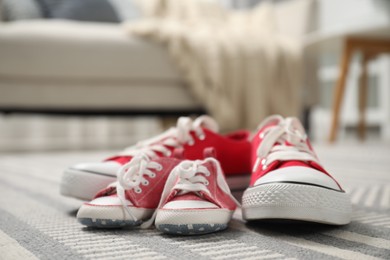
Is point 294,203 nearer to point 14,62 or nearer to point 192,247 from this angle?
point 192,247

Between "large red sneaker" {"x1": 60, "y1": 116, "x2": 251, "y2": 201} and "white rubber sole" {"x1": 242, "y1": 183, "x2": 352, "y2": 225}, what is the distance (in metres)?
0.16

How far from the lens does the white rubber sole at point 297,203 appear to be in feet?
1.60

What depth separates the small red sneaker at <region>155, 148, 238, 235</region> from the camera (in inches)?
18.9

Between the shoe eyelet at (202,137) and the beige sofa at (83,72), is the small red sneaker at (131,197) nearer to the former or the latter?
the shoe eyelet at (202,137)

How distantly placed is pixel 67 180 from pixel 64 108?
123 cm

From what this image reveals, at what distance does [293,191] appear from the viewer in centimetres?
49

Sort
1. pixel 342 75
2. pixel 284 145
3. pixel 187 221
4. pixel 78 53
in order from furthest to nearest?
pixel 342 75, pixel 78 53, pixel 284 145, pixel 187 221

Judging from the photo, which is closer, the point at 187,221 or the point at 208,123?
the point at 187,221

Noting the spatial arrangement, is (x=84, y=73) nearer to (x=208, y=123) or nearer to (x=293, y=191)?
(x=208, y=123)

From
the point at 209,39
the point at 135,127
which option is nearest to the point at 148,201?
the point at 209,39

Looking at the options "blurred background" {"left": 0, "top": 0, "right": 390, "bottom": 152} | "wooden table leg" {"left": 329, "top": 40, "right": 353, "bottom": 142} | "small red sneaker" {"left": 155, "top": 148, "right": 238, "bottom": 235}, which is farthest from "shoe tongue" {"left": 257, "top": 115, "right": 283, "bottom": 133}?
"wooden table leg" {"left": 329, "top": 40, "right": 353, "bottom": 142}

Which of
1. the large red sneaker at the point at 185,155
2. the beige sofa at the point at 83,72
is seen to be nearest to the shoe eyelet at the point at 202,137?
the large red sneaker at the point at 185,155

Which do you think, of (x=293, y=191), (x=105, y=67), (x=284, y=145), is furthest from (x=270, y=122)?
(x=105, y=67)

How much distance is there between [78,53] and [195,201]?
1410 mm
